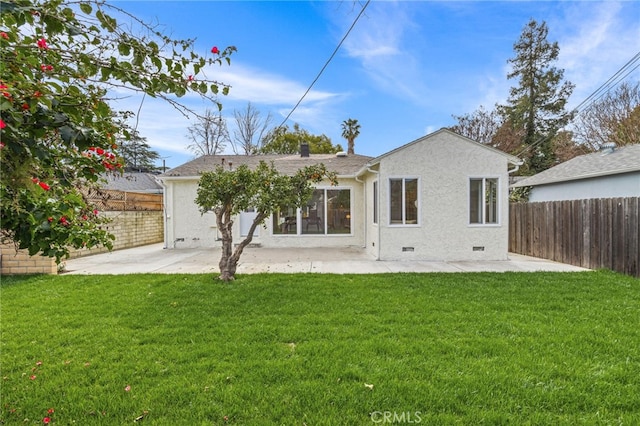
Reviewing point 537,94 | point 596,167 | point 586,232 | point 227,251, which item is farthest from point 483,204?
point 537,94

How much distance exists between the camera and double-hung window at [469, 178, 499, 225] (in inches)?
436

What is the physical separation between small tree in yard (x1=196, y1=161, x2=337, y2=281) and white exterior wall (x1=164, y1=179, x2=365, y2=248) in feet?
21.4

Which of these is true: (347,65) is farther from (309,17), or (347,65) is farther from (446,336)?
(446,336)

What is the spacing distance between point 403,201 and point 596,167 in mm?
7959

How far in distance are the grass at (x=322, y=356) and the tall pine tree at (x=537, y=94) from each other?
1034 inches

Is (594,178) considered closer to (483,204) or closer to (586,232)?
(586,232)

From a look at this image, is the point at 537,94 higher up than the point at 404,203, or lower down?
higher up

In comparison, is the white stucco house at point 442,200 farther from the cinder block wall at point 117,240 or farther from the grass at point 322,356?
the cinder block wall at point 117,240

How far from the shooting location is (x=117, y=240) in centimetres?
1421

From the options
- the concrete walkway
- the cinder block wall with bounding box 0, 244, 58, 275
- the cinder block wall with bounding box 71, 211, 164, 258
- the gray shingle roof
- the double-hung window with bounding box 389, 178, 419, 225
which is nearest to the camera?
the cinder block wall with bounding box 0, 244, 58, 275

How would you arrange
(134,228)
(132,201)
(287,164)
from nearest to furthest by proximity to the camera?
(134,228)
(132,201)
(287,164)

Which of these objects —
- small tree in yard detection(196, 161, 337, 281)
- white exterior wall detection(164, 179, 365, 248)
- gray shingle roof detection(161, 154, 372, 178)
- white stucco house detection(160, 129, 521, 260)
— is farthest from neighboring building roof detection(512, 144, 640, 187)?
small tree in yard detection(196, 161, 337, 281)

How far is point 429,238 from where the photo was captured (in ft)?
36.2

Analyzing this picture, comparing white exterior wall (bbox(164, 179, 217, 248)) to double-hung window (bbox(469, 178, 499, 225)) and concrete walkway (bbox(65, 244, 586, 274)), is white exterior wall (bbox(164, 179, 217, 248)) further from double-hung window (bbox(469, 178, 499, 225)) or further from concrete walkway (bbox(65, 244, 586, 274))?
double-hung window (bbox(469, 178, 499, 225))
